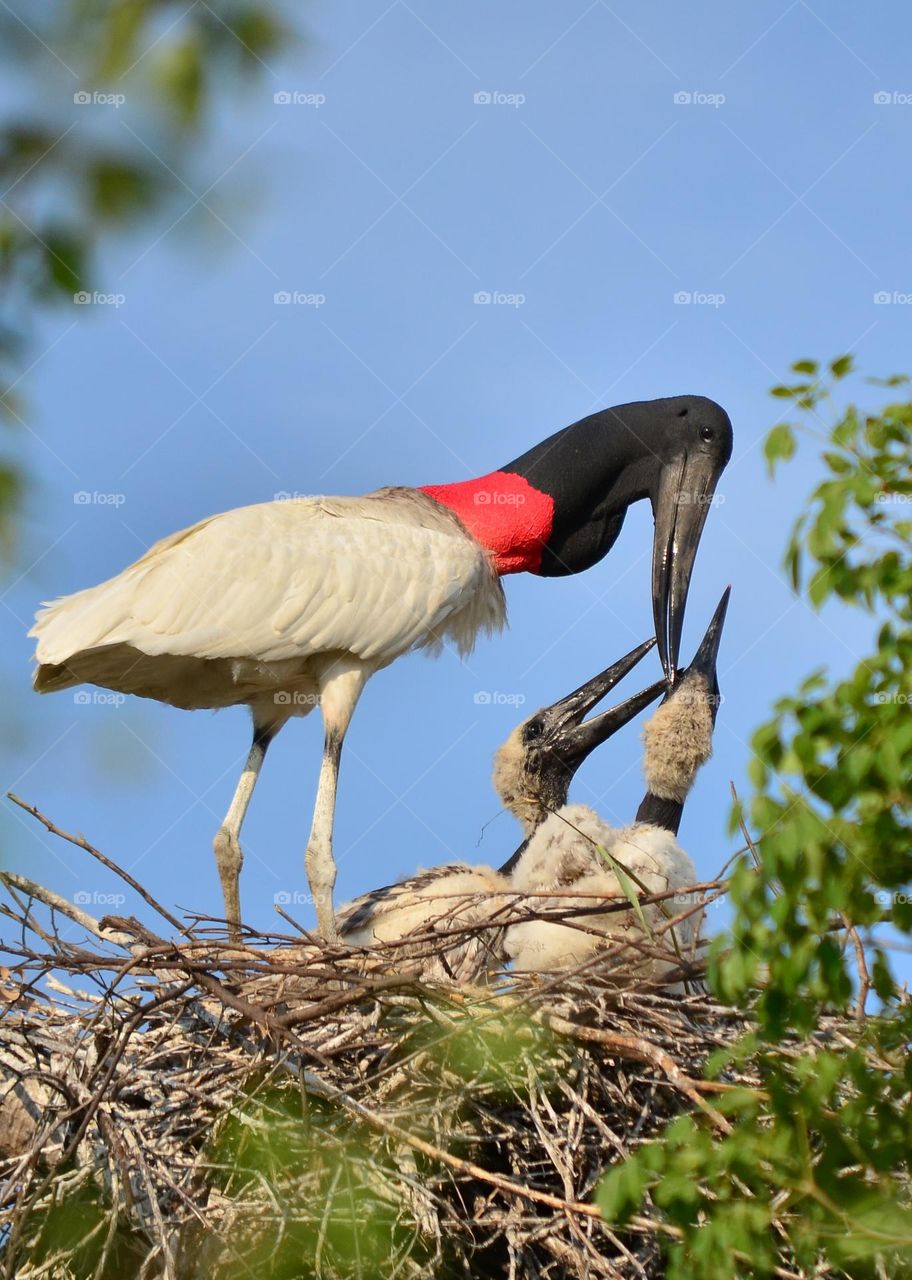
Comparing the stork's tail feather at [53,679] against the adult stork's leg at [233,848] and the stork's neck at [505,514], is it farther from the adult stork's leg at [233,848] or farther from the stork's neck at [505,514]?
the stork's neck at [505,514]

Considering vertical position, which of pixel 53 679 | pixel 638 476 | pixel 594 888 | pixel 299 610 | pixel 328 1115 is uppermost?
pixel 638 476

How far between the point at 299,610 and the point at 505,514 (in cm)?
131

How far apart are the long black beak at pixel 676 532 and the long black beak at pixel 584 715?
63cm

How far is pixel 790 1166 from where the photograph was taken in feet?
7.99

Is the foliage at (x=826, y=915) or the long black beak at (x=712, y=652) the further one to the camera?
the long black beak at (x=712, y=652)

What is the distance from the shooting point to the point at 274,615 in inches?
229

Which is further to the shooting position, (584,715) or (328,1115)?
(584,715)

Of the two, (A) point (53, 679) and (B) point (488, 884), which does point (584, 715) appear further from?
(A) point (53, 679)

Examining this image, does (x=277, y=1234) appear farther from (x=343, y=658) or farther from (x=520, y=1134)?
(x=343, y=658)

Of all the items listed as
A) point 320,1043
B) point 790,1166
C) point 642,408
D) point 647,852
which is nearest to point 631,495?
point 642,408

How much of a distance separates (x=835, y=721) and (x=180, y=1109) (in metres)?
2.70

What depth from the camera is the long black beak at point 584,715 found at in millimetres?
6180

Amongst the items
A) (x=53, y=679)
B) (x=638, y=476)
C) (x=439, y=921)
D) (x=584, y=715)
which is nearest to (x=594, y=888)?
(x=439, y=921)

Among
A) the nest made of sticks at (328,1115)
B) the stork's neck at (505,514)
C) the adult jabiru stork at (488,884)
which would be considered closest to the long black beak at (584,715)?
the adult jabiru stork at (488,884)
